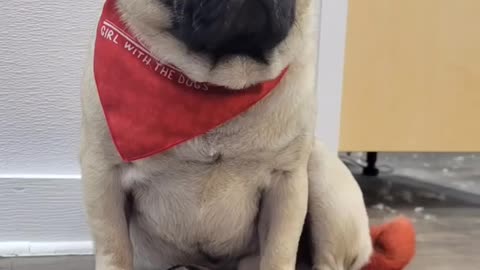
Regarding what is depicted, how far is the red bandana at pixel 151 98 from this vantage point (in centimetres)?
90

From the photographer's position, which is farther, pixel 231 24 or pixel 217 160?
pixel 217 160

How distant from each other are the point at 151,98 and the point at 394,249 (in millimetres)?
475

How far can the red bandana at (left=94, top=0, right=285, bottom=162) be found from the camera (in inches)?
35.4

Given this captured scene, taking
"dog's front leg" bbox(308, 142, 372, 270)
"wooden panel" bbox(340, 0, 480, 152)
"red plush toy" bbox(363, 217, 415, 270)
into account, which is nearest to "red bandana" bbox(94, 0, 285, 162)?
"dog's front leg" bbox(308, 142, 372, 270)

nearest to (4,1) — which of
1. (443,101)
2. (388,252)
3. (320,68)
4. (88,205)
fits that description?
(88,205)

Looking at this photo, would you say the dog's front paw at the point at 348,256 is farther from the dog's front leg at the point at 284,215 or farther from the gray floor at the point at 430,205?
the gray floor at the point at 430,205

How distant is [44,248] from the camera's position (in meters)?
1.30

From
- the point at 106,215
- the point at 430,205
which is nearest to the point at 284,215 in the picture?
the point at 106,215

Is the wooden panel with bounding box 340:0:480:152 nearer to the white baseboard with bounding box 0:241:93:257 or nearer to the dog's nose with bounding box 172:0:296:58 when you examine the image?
the white baseboard with bounding box 0:241:93:257

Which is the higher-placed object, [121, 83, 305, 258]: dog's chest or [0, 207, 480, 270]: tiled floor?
[121, 83, 305, 258]: dog's chest

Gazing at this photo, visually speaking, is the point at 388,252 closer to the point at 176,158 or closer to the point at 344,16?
the point at 176,158

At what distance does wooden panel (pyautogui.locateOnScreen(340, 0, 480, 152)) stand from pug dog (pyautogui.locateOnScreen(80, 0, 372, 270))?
Answer: 0.66 m

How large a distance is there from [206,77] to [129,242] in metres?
0.25

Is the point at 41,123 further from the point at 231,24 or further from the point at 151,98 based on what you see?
the point at 231,24
